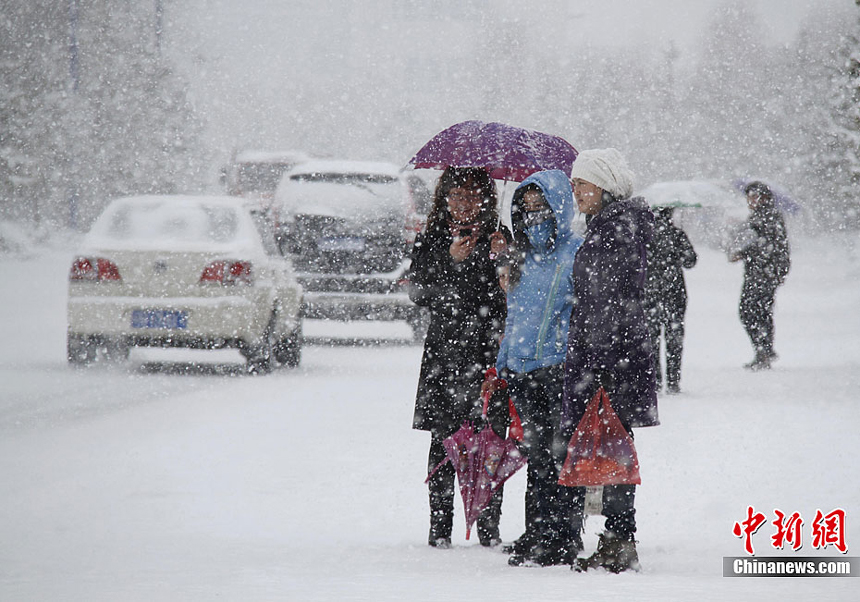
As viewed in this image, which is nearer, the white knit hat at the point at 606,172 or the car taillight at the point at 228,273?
the white knit hat at the point at 606,172

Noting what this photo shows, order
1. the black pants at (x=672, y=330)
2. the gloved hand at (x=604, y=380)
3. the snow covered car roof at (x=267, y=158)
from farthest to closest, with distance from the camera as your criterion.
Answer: the snow covered car roof at (x=267, y=158) → the black pants at (x=672, y=330) → the gloved hand at (x=604, y=380)

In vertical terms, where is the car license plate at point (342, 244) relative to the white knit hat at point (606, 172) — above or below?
below

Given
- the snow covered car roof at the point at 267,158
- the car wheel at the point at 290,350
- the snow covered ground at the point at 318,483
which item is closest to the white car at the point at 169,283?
the snow covered ground at the point at 318,483

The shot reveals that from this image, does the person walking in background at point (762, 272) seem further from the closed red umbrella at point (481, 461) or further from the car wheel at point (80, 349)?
the closed red umbrella at point (481, 461)

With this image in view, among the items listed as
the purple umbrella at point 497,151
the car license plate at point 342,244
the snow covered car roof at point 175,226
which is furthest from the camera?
the car license plate at point 342,244

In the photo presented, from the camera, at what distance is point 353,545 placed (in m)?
5.67

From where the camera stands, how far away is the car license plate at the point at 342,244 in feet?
46.9

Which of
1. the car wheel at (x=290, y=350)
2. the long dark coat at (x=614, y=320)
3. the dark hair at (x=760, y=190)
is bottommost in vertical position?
the car wheel at (x=290, y=350)

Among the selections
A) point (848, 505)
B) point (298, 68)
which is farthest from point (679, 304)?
point (298, 68)

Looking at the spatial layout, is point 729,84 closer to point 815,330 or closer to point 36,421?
point 815,330

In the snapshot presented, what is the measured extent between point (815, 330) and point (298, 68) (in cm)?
14034

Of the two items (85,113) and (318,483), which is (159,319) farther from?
(85,113)

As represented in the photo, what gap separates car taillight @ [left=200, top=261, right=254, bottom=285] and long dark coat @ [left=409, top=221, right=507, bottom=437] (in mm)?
6348

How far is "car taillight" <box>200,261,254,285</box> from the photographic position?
11.7m
